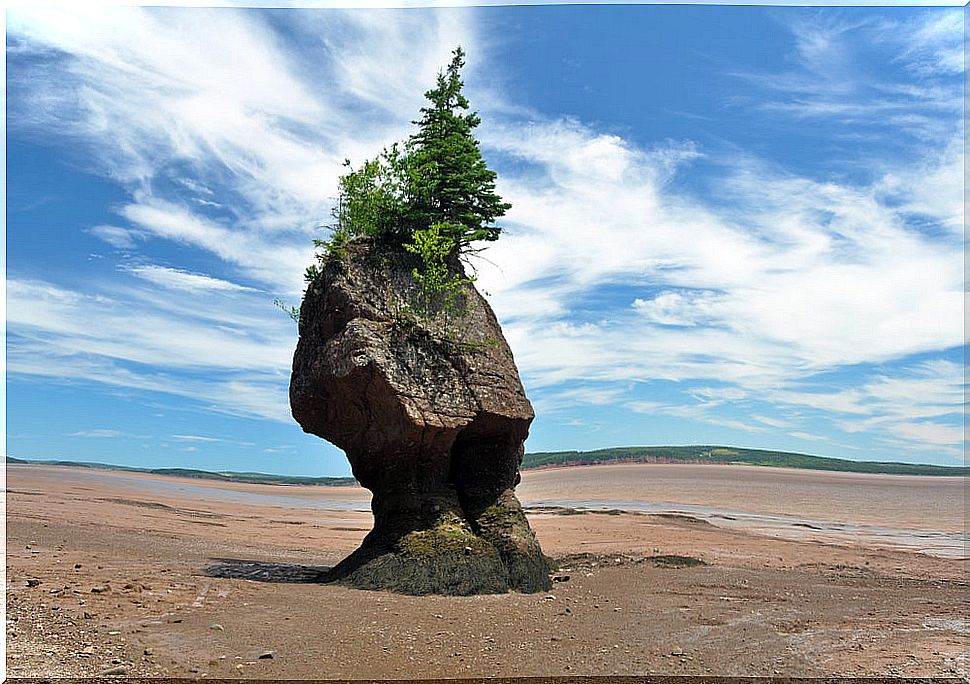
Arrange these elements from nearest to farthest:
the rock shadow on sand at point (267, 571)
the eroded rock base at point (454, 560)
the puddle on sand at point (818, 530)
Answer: the eroded rock base at point (454, 560) → the rock shadow on sand at point (267, 571) → the puddle on sand at point (818, 530)

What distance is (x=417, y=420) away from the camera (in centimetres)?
1427

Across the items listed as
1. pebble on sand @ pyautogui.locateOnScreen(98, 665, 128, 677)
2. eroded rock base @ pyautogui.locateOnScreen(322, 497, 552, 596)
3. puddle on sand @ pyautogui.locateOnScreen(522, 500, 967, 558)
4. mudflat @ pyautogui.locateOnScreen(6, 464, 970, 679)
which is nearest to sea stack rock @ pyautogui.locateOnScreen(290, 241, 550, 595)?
eroded rock base @ pyautogui.locateOnScreen(322, 497, 552, 596)

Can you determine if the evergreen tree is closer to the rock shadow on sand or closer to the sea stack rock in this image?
the sea stack rock

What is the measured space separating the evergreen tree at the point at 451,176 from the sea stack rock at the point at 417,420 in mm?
915

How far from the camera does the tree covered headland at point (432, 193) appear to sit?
16.0m

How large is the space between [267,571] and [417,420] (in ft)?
18.0

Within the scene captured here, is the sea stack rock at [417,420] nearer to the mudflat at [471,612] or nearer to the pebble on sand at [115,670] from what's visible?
the mudflat at [471,612]

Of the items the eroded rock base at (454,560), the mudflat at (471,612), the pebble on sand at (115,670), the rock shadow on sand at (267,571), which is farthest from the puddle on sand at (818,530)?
the pebble on sand at (115,670)

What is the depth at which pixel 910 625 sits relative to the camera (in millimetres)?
12562

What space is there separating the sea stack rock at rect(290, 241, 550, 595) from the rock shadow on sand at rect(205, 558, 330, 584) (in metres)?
1.01

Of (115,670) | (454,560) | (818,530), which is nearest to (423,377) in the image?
(454,560)

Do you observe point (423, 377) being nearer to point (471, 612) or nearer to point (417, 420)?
point (417, 420)

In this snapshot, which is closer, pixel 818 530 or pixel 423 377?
pixel 423 377

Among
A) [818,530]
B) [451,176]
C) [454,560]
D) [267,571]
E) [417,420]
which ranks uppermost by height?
[451,176]
